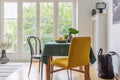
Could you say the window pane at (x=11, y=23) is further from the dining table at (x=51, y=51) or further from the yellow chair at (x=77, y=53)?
the yellow chair at (x=77, y=53)

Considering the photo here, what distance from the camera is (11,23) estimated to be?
6.77 metres

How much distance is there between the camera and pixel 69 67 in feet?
10.9

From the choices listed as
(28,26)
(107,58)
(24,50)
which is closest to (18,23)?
(28,26)

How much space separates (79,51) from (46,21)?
12.0 ft

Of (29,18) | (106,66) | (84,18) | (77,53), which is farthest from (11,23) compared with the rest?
(77,53)

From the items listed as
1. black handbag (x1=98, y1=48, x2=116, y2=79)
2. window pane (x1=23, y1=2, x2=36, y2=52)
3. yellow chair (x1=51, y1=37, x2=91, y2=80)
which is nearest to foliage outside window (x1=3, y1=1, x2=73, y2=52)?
window pane (x1=23, y1=2, x2=36, y2=52)

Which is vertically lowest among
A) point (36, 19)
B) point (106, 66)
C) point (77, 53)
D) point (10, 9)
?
point (106, 66)

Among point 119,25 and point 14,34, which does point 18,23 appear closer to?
point 14,34

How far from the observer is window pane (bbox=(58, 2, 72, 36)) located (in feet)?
22.2

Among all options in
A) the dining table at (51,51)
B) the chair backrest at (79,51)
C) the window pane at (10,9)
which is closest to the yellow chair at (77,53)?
the chair backrest at (79,51)

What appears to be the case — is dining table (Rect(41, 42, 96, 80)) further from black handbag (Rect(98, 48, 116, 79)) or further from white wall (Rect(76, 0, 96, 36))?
white wall (Rect(76, 0, 96, 36))

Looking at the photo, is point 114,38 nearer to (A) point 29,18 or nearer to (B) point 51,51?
(B) point 51,51

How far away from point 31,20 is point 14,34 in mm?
728

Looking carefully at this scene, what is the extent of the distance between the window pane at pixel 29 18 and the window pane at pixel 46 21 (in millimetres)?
264
